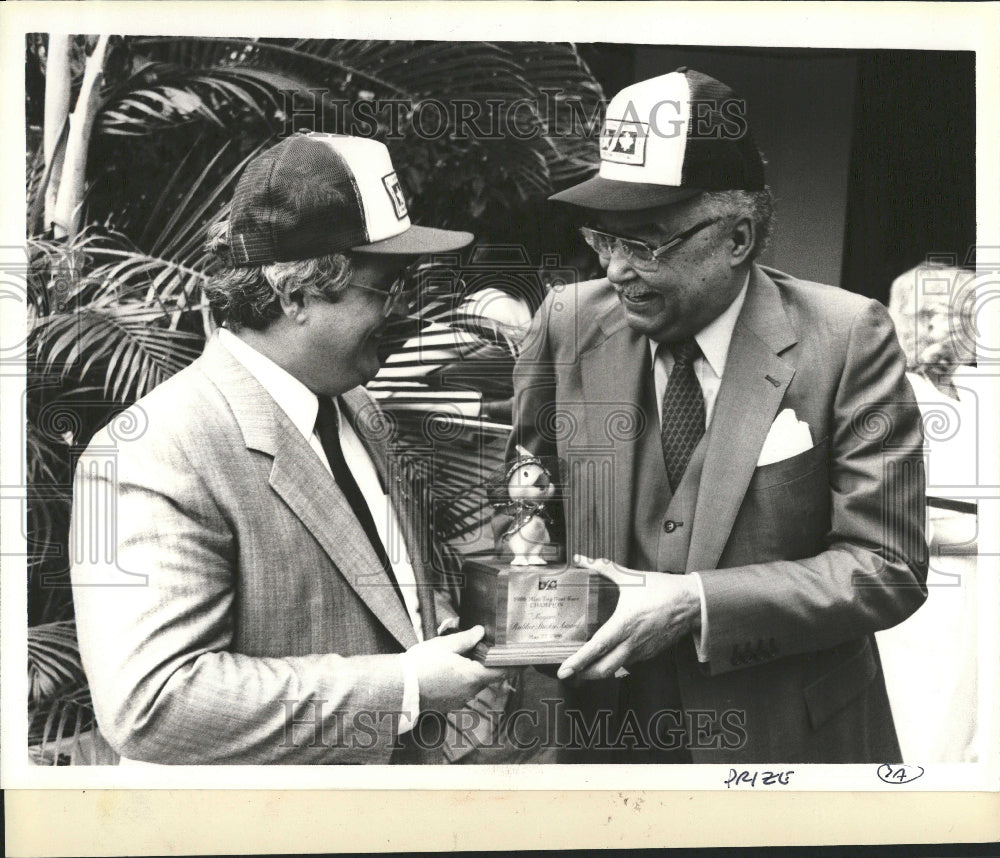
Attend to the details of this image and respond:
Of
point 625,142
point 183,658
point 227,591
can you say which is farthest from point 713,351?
point 183,658

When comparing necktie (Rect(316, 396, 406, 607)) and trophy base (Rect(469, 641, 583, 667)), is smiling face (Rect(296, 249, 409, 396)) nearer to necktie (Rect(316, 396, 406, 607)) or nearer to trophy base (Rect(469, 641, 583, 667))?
necktie (Rect(316, 396, 406, 607))

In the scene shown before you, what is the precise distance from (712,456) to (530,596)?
0.99 m

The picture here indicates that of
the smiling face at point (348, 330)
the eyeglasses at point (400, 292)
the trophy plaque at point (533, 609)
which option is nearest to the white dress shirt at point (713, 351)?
the trophy plaque at point (533, 609)

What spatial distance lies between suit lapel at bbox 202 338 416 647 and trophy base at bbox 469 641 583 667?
0.43 m

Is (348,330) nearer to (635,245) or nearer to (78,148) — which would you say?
(635,245)

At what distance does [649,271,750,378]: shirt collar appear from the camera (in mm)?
5574

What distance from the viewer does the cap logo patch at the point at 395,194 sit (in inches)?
216

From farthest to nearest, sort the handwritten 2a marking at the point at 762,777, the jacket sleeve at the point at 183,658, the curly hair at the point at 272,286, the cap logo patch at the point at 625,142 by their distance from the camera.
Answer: the handwritten 2a marking at the point at 762,777 → the cap logo patch at the point at 625,142 → the curly hair at the point at 272,286 → the jacket sleeve at the point at 183,658

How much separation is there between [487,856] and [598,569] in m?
1.41

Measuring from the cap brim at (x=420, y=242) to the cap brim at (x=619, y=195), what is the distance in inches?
18.0

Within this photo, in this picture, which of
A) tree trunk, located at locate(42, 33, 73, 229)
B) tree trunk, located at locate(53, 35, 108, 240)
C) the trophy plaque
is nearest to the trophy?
the trophy plaque

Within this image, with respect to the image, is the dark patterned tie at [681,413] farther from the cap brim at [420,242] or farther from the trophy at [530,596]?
the cap brim at [420,242]

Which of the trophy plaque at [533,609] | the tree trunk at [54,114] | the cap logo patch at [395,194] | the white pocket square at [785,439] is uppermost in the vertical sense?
the tree trunk at [54,114]

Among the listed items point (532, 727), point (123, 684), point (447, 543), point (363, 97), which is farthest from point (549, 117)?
point (123, 684)
